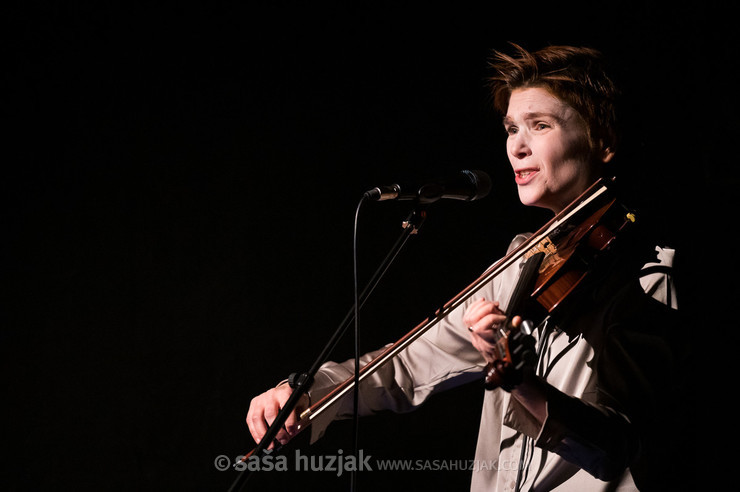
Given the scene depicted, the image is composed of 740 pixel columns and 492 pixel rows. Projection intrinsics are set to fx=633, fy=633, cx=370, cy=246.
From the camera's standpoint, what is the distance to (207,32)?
8.39 ft

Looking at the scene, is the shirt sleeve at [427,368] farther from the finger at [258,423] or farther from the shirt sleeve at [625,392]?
the shirt sleeve at [625,392]

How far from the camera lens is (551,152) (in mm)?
1700

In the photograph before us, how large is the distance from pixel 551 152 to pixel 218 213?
1.41 meters

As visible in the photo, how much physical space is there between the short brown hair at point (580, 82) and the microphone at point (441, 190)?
40 centimetres

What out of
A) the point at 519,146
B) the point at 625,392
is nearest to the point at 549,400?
the point at 625,392

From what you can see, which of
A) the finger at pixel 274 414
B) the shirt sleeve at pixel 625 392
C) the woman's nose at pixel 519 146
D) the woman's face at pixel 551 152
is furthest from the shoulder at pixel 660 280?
the finger at pixel 274 414

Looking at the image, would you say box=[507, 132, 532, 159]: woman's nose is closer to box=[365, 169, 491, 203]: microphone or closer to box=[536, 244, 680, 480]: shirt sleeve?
box=[365, 169, 491, 203]: microphone

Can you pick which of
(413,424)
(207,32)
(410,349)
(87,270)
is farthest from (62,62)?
(413,424)

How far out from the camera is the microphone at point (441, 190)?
1.38m

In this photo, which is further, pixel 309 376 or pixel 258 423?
pixel 258 423

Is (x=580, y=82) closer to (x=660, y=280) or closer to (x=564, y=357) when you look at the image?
(x=660, y=280)

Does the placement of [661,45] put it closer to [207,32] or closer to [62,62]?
[207,32]

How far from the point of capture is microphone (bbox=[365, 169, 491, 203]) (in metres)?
1.38

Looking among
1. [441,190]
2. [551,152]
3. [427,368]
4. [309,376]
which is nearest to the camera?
[309,376]
